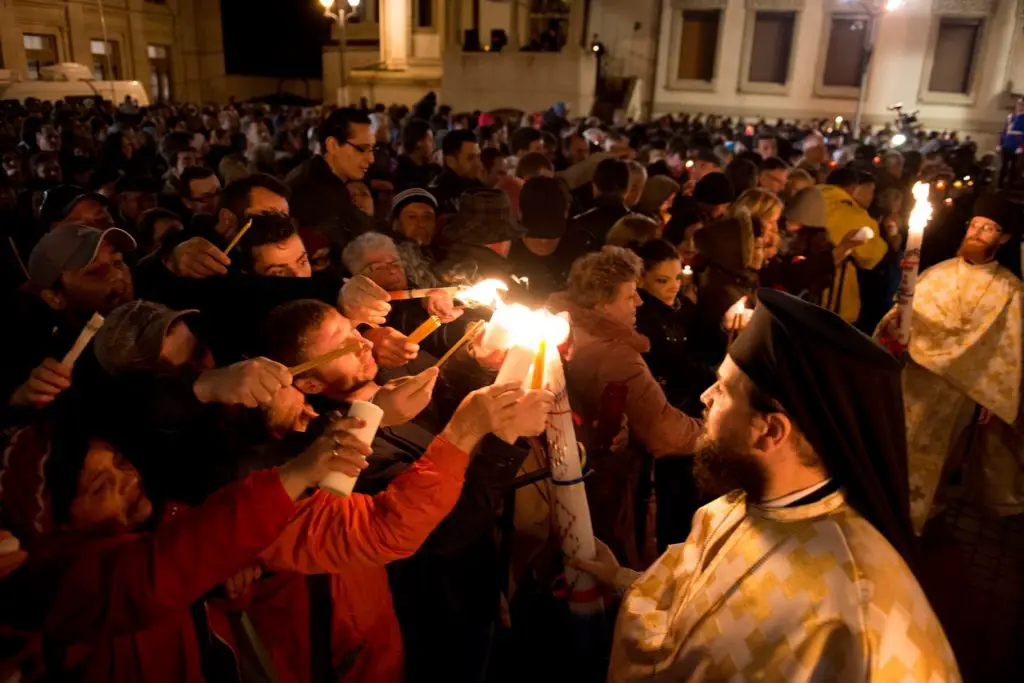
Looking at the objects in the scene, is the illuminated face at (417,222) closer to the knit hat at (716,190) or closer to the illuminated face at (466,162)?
the illuminated face at (466,162)

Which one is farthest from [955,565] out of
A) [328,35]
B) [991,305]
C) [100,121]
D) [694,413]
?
[328,35]

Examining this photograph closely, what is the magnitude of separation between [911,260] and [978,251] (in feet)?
5.18

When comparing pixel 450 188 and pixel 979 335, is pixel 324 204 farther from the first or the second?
pixel 979 335

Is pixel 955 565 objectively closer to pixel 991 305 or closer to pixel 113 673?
pixel 991 305

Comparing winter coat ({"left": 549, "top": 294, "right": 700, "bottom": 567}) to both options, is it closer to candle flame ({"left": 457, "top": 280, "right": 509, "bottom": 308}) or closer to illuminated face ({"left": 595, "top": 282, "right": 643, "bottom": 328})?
illuminated face ({"left": 595, "top": 282, "right": 643, "bottom": 328})

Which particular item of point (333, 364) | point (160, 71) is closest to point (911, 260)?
point (333, 364)

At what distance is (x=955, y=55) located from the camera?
92.2 feet

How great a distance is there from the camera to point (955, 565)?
4.66 meters

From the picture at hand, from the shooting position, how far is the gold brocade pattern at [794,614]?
1541 mm

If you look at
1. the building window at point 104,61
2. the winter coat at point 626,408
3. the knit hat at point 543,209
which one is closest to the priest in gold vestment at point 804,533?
the winter coat at point 626,408

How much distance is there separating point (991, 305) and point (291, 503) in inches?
176

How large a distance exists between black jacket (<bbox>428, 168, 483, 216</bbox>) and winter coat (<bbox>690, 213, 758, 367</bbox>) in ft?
8.22

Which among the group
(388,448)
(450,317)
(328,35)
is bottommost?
(388,448)

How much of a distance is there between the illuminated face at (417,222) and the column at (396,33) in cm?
2820
